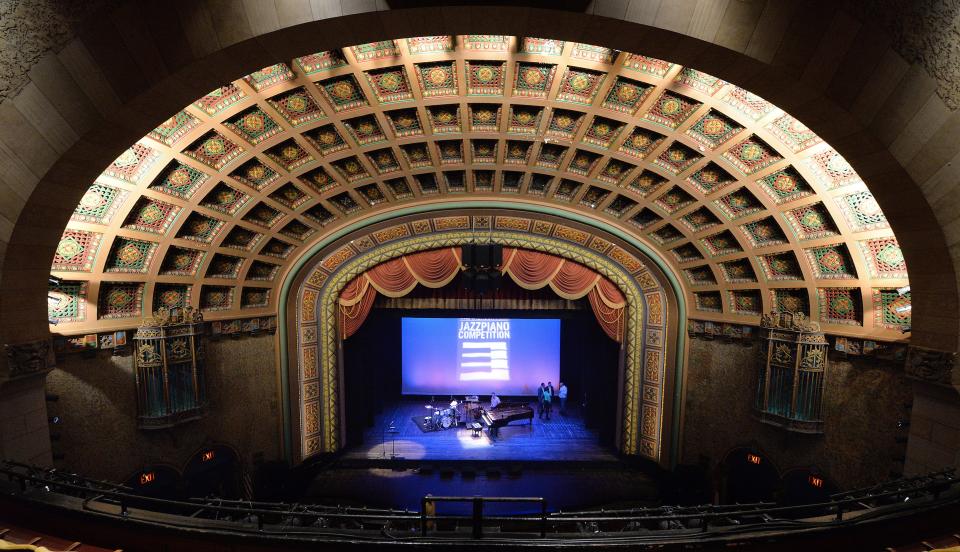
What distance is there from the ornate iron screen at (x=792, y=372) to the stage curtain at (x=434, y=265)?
27.2 feet

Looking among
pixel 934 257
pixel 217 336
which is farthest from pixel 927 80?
pixel 217 336

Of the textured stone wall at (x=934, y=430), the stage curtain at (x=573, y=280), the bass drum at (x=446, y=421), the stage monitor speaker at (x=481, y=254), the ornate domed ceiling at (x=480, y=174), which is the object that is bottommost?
the bass drum at (x=446, y=421)

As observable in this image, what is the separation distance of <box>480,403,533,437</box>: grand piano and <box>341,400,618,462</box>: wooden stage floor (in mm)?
317

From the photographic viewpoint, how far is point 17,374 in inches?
203

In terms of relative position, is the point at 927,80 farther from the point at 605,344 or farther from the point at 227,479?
the point at 227,479

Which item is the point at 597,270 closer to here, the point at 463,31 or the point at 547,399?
the point at 547,399

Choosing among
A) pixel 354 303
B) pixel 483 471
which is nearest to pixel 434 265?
pixel 354 303

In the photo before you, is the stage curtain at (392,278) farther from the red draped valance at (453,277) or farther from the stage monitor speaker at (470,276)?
the stage monitor speaker at (470,276)

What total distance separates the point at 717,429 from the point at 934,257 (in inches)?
333

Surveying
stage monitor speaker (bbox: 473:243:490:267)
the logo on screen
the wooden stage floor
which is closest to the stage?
the wooden stage floor

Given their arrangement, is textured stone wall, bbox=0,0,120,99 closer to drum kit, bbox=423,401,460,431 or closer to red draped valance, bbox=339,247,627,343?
red draped valance, bbox=339,247,627,343

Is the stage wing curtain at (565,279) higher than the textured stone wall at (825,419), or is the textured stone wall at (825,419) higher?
the stage wing curtain at (565,279)

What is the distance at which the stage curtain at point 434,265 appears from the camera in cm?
1289

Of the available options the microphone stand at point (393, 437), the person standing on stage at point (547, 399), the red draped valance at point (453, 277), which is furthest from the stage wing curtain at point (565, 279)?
the microphone stand at point (393, 437)
